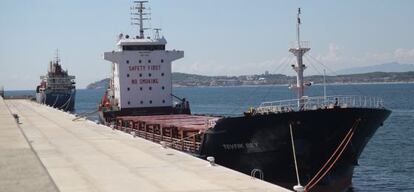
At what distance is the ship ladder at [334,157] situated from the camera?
20.9 metres

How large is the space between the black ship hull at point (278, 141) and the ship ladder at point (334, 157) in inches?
5.1

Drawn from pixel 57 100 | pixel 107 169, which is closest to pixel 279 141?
pixel 107 169

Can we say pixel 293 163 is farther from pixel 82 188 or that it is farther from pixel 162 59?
pixel 162 59

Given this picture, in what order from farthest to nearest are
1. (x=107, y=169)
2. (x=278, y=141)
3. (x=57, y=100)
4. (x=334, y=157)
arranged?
(x=57, y=100) → (x=334, y=157) → (x=278, y=141) → (x=107, y=169)

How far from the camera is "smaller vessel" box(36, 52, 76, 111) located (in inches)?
3501

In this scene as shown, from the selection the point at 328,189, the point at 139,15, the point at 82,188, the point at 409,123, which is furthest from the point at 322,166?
the point at 409,123

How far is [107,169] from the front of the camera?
1658 centimetres

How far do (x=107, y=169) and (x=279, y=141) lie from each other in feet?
21.6

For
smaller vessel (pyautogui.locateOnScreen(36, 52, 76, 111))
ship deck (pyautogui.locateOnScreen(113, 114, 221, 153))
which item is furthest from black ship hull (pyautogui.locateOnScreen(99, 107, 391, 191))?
smaller vessel (pyautogui.locateOnScreen(36, 52, 76, 111))

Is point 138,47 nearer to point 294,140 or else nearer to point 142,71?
point 142,71

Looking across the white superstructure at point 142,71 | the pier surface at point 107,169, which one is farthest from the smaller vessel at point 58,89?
the pier surface at point 107,169

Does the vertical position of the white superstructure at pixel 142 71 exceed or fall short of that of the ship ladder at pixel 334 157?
it exceeds it

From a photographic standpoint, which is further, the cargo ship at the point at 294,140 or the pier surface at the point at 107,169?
the cargo ship at the point at 294,140

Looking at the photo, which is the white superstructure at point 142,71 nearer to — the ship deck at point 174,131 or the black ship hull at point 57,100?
the ship deck at point 174,131
